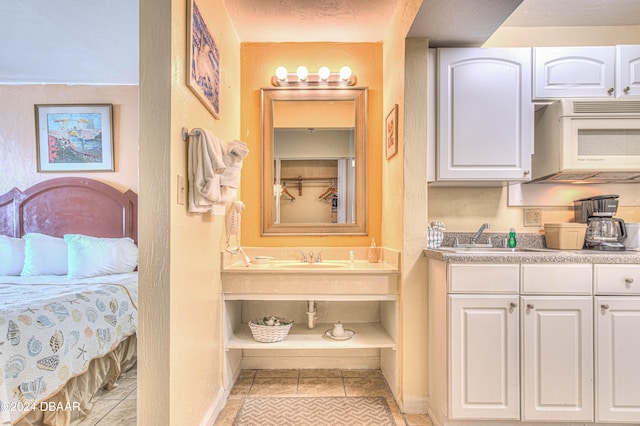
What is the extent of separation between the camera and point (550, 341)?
1.59 m

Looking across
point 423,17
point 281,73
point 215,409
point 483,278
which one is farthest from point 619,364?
point 281,73

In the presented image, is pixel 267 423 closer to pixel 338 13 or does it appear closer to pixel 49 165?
pixel 338 13

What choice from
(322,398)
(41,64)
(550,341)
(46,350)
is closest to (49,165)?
(41,64)

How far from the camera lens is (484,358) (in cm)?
161

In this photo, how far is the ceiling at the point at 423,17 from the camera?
1.66m

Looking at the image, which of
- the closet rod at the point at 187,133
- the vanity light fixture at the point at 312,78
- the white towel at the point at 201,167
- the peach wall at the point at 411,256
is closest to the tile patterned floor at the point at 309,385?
the peach wall at the point at 411,256

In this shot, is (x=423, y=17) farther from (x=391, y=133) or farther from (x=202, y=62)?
(x=202, y=62)

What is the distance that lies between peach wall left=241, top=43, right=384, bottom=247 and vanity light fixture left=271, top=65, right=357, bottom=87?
70 millimetres

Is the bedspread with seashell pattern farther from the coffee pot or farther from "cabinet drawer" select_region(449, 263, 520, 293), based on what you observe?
the coffee pot

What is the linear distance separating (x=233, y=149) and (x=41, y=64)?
2095 mm

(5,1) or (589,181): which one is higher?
(5,1)

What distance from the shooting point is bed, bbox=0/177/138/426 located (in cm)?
147

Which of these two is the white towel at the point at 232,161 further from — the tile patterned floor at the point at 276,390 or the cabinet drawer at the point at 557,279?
the cabinet drawer at the point at 557,279

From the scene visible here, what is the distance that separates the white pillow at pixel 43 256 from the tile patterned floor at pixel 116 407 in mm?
1078
